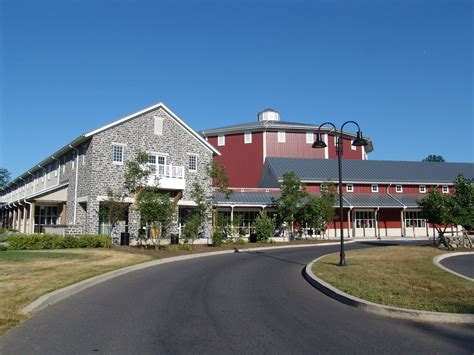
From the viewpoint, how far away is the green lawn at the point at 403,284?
28.2 feet

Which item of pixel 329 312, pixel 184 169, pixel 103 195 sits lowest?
pixel 329 312

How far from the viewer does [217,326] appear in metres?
7.16

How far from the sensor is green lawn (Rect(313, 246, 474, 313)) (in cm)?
859

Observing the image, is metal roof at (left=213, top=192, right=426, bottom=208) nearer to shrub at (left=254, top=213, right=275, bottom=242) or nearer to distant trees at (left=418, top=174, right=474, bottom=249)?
shrub at (left=254, top=213, right=275, bottom=242)

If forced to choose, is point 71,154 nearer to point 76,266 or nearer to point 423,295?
point 76,266

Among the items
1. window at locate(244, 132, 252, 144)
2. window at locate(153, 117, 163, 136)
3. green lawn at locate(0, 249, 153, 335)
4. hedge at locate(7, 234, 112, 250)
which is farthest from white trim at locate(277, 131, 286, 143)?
green lawn at locate(0, 249, 153, 335)

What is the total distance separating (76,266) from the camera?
577 inches

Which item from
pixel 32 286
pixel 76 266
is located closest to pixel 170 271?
pixel 76 266

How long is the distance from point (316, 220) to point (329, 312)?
79.4 ft

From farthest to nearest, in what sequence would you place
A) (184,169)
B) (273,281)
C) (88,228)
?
(184,169)
(88,228)
(273,281)

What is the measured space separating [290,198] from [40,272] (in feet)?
70.4

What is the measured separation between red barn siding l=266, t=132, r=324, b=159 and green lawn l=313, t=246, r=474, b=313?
96.0 ft

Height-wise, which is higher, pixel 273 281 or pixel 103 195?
pixel 103 195

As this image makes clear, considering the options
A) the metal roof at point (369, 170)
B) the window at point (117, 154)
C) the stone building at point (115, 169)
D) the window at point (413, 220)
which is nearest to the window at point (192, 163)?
the stone building at point (115, 169)
